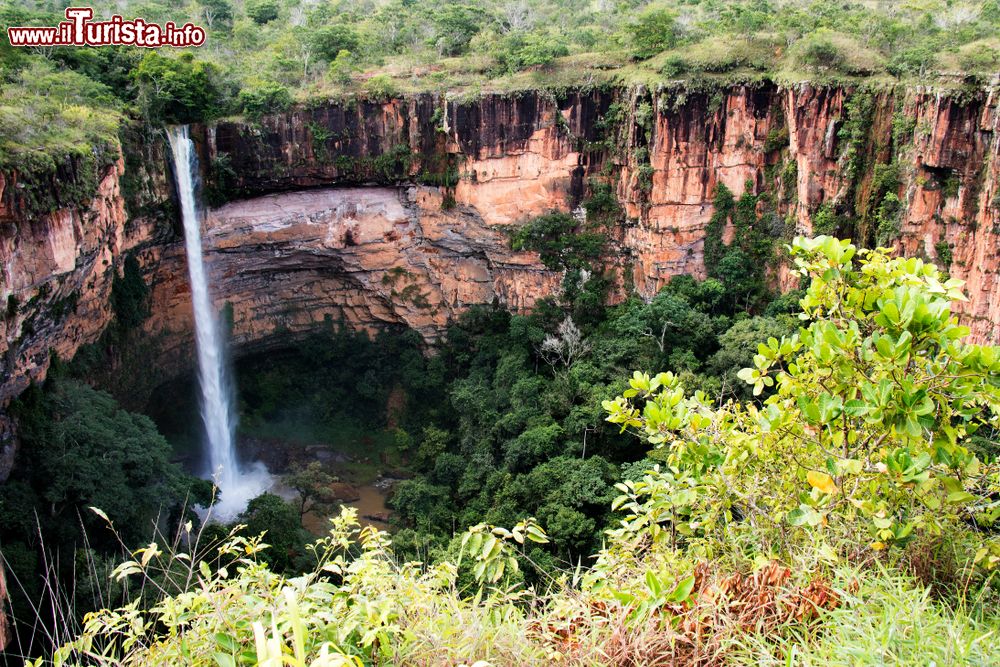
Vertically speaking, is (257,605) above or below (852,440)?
below

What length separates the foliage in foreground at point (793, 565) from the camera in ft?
10.6

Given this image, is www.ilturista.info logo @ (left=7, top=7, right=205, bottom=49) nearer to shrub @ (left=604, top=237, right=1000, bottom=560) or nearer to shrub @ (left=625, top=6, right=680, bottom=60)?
shrub @ (left=625, top=6, right=680, bottom=60)

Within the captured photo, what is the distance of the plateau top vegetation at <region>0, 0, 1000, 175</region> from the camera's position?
15.8m

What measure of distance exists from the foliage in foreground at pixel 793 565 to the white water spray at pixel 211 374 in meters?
15.8

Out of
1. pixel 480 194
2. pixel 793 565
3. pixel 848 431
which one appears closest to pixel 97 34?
pixel 480 194

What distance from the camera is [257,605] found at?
324cm

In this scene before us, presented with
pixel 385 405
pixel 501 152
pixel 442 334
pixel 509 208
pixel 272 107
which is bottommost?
pixel 385 405

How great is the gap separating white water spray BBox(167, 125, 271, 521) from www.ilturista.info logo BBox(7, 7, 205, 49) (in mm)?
2505

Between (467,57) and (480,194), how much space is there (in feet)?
13.7

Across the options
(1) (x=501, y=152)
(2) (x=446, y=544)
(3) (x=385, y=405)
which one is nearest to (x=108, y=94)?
(1) (x=501, y=152)

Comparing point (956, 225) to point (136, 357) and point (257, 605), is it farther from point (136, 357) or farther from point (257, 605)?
point (136, 357)

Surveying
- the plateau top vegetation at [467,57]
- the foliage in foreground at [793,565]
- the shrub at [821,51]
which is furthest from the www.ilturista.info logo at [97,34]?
the foliage in foreground at [793,565]

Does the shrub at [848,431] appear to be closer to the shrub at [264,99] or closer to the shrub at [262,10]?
the shrub at [264,99]

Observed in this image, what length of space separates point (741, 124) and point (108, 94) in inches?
581
